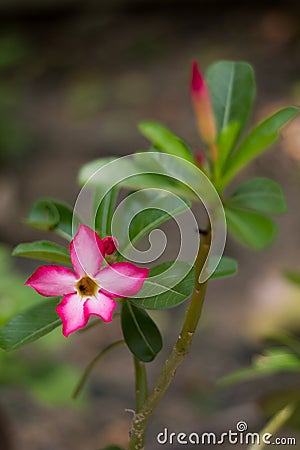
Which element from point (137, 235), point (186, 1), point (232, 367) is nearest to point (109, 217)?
point (137, 235)

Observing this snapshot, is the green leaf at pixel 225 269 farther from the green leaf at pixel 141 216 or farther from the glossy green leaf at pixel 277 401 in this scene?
the glossy green leaf at pixel 277 401

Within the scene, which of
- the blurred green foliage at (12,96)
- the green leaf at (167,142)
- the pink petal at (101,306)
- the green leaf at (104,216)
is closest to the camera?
the pink petal at (101,306)

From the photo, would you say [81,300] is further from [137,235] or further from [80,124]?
[80,124]

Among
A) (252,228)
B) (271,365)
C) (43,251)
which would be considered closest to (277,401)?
(271,365)

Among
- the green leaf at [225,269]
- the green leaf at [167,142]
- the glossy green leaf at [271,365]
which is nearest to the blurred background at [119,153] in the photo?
the glossy green leaf at [271,365]

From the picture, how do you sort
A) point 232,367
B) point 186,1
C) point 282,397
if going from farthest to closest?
point 186,1, point 232,367, point 282,397

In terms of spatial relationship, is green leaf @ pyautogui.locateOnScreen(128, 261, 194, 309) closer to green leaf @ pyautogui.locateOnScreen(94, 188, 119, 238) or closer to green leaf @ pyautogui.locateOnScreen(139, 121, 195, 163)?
green leaf @ pyautogui.locateOnScreen(94, 188, 119, 238)
